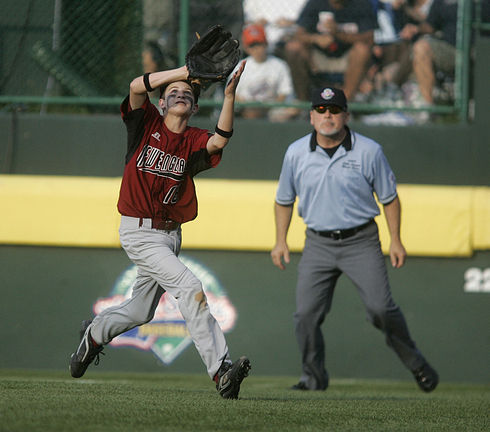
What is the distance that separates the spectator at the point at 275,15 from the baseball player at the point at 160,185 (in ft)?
9.79

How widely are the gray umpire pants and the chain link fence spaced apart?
238 cm

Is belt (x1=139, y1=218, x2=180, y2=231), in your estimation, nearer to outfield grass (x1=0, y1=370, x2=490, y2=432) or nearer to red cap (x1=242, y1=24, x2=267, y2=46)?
outfield grass (x1=0, y1=370, x2=490, y2=432)

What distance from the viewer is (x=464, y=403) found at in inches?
229

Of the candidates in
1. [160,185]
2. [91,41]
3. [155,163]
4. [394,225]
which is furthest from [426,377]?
[91,41]

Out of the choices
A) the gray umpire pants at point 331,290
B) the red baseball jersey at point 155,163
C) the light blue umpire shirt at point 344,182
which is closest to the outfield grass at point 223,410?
the gray umpire pants at point 331,290

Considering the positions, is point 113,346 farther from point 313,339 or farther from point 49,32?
point 49,32

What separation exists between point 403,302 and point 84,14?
13.1 ft

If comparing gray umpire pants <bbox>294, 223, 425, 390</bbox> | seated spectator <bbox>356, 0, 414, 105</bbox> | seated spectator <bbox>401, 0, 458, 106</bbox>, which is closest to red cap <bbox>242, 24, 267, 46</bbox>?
seated spectator <bbox>356, 0, 414, 105</bbox>

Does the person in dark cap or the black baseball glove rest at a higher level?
the black baseball glove

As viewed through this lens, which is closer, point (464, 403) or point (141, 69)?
point (464, 403)

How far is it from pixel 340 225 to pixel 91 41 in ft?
10.9

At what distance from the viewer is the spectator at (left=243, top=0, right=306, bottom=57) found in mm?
8195

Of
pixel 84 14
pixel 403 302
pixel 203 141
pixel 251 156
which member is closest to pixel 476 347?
pixel 403 302

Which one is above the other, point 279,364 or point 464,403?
point 464,403
